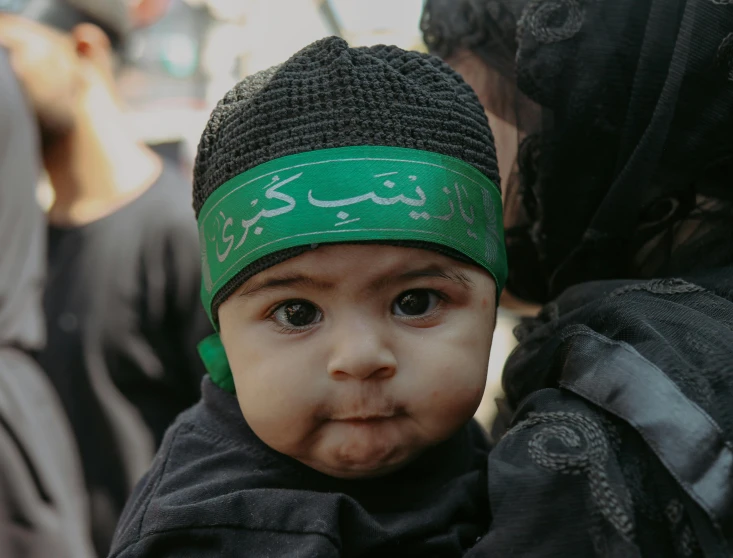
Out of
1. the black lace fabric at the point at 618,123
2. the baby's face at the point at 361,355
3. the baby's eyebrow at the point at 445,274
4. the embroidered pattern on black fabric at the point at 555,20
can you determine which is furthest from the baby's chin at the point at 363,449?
the embroidered pattern on black fabric at the point at 555,20

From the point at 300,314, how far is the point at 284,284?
0.05 m

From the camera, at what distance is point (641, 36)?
1.11 metres

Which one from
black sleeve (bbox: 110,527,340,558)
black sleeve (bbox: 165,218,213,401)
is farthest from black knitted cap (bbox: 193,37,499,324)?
black sleeve (bbox: 165,218,213,401)

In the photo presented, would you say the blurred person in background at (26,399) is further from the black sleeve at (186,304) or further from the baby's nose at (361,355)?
the baby's nose at (361,355)

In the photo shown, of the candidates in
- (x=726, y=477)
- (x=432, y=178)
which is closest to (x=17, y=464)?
(x=432, y=178)

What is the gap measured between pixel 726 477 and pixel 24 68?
7.97 feet

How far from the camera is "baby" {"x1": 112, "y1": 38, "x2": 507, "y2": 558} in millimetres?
958

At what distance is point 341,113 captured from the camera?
1000 mm

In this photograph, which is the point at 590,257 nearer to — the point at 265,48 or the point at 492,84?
the point at 492,84

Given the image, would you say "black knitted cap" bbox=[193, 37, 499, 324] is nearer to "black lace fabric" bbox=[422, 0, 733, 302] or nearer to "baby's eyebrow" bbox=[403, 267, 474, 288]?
"baby's eyebrow" bbox=[403, 267, 474, 288]

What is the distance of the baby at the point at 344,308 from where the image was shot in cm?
96

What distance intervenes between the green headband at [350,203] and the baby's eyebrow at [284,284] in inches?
1.3

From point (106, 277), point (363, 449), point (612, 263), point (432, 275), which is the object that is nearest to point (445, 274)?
point (432, 275)

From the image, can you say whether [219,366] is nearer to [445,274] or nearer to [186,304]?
[445,274]
